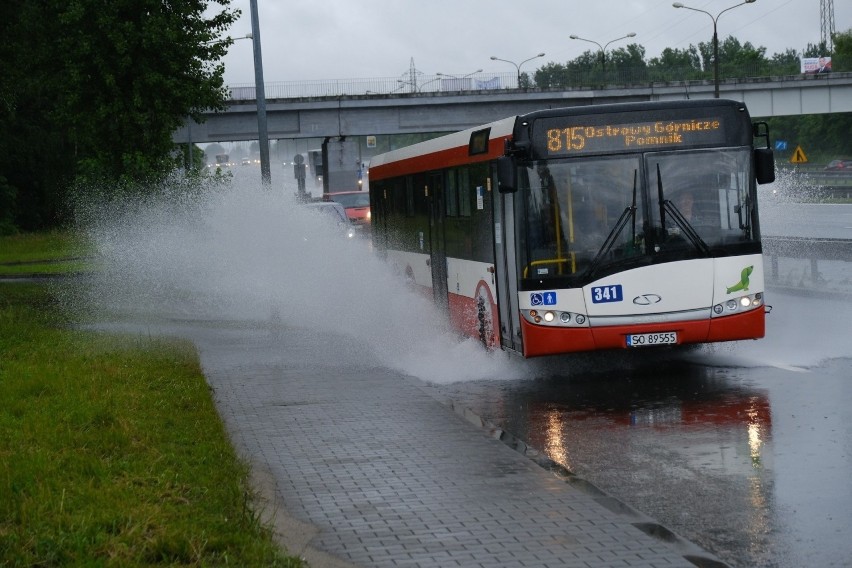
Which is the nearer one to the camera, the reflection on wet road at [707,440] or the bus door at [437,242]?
the reflection on wet road at [707,440]

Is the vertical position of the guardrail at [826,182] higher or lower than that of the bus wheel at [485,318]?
higher

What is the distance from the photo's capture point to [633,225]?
1356 centimetres

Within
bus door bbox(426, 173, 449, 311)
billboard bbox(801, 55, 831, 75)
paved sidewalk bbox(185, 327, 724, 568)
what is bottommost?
paved sidewalk bbox(185, 327, 724, 568)

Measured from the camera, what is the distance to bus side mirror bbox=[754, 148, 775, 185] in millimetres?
13586

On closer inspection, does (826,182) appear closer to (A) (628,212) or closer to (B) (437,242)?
(B) (437,242)

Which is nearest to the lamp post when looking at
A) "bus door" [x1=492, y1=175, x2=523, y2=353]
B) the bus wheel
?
the bus wheel

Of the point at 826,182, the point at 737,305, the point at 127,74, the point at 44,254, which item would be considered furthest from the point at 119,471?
the point at 826,182

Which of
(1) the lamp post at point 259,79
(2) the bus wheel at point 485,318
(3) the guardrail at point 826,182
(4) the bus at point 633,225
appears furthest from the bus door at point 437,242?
(3) the guardrail at point 826,182

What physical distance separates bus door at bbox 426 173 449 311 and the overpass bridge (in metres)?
48.8

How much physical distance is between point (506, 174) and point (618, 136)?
1346mm

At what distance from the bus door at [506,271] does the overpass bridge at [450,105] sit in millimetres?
52725

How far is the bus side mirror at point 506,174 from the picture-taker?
1339 cm

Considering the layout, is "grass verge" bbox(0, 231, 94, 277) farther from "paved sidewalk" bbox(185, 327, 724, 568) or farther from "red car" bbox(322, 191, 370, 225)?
"paved sidewalk" bbox(185, 327, 724, 568)

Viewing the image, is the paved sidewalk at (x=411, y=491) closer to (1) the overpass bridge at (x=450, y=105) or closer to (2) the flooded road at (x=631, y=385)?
(2) the flooded road at (x=631, y=385)
